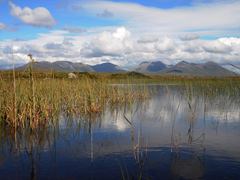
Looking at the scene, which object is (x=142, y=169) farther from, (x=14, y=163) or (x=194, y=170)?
Answer: (x=14, y=163)

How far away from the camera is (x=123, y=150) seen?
910 cm

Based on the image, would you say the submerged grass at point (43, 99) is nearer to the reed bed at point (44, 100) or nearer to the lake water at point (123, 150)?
the reed bed at point (44, 100)

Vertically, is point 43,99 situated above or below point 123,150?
above

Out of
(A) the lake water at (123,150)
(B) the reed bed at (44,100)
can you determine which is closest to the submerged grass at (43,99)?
(B) the reed bed at (44,100)

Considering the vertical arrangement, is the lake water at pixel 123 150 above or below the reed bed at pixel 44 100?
below

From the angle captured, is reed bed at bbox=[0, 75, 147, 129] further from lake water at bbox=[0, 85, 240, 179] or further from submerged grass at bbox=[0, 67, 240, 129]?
lake water at bbox=[0, 85, 240, 179]

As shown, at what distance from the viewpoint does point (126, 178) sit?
6.79 metres

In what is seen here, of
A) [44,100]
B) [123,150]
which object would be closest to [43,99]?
[44,100]

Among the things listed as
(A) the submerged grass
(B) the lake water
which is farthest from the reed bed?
(B) the lake water

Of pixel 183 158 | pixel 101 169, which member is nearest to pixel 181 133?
pixel 183 158

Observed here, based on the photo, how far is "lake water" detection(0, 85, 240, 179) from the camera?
23.8ft

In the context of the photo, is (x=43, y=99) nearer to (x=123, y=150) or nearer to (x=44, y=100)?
(x=44, y=100)

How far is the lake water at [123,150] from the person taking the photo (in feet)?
23.8

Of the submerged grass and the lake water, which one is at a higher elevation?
the submerged grass
